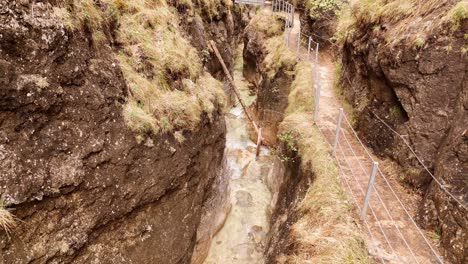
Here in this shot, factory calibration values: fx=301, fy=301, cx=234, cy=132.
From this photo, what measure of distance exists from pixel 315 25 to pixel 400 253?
14581 mm

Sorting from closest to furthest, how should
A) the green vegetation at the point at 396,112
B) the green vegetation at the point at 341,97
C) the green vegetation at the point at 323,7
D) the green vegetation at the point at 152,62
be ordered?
1. the green vegetation at the point at 152,62
2. the green vegetation at the point at 396,112
3. the green vegetation at the point at 341,97
4. the green vegetation at the point at 323,7

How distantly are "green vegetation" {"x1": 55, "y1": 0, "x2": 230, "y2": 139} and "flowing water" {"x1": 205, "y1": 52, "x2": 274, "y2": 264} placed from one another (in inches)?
155

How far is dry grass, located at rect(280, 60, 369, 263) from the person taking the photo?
194 inches

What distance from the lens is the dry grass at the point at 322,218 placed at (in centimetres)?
492

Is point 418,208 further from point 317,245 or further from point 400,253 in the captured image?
point 317,245

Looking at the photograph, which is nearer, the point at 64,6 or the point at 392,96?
the point at 64,6

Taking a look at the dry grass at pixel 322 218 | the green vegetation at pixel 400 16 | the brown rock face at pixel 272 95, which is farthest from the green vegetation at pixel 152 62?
the brown rock face at pixel 272 95

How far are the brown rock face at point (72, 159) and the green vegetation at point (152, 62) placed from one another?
0.32 m

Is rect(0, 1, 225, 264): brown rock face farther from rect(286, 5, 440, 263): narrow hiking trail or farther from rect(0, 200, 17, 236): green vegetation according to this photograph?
rect(286, 5, 440, 263): narrow hiking trail

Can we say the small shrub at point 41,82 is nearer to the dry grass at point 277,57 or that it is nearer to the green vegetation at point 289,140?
the green vegetation at point 289,140

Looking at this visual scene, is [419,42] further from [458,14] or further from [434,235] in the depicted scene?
[434,235]

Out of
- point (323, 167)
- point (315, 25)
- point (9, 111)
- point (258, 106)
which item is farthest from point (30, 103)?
point (315, 25)

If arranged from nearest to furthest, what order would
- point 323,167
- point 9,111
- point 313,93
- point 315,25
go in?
1. point 9,111
2. point 323,167
3. point 313,93
4. point 315,25

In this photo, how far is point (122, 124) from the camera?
5.73 metres
